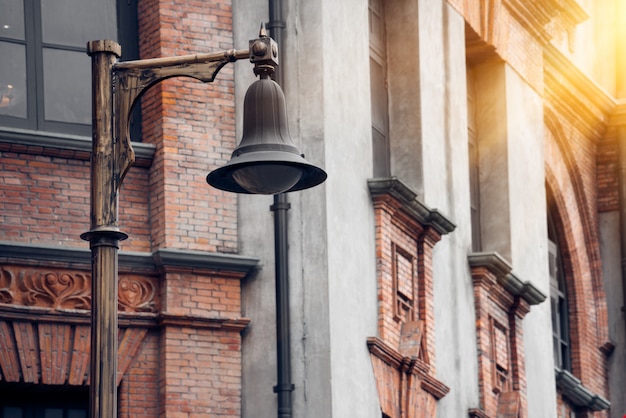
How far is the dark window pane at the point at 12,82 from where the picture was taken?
62.7ft

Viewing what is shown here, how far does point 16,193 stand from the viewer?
18578mm

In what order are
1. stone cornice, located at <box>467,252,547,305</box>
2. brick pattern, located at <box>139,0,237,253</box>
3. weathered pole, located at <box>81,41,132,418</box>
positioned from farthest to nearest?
1. stone cornice, located at <box>467,252,547,305</box>
2. brick pattern, located at <box>139,0,237,253</box>
3. weathered pole, located at <box>81,41,132,418</box>

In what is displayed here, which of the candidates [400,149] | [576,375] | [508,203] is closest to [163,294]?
[400,149]

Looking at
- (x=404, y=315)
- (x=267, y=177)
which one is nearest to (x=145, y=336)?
(x=404, y=315)

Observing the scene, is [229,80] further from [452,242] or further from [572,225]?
[572,225]

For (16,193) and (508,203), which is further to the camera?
(508,203)

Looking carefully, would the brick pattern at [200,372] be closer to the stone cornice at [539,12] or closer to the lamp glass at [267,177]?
the lamp glass at [267,177]

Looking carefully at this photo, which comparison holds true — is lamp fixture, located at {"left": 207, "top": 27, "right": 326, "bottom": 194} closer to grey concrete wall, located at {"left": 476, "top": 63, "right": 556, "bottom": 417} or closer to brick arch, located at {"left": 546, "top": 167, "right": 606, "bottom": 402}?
grey concrete wall, located at {"left": 476, "top": 63, "right": 556, "bottom": 417}

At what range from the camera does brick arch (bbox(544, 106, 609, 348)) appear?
29.9 meters

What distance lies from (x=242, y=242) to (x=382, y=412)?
2348 mm

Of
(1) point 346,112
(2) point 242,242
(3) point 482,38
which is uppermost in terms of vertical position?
(3) point 482,38

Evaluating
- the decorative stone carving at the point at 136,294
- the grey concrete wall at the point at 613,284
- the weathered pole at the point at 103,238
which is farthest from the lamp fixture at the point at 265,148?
the grey concrete wall at the point at 613,284

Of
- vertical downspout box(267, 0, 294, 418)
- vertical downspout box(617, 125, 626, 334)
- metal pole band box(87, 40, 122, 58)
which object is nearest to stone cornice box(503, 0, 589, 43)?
vertical downspout box(617, 125, 626, 334)

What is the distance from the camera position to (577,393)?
2841cm
